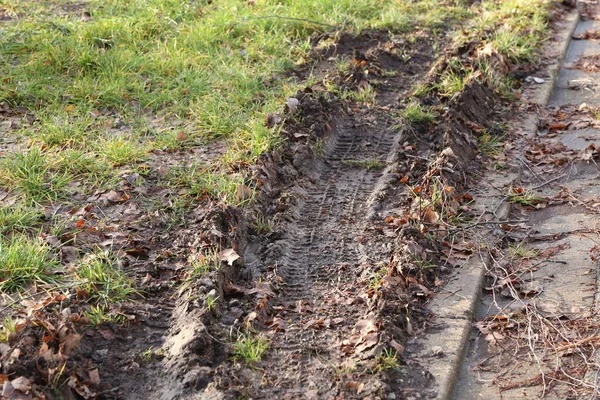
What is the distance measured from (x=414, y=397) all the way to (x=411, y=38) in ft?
16.1

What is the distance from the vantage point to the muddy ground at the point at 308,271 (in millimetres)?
3695

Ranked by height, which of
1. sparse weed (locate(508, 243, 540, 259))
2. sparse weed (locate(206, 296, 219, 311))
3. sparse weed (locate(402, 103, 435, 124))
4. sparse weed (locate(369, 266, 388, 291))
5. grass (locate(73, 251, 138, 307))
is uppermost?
sparse weed (locate(206, 296, 219, 311))

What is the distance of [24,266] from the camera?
4203mm

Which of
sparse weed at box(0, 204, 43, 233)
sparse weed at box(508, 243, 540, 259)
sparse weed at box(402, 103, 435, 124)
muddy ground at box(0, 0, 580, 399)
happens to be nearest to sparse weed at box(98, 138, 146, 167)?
muddy ground at box(0, 0, 580, 399)

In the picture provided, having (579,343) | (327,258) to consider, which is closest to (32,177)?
(327,258)

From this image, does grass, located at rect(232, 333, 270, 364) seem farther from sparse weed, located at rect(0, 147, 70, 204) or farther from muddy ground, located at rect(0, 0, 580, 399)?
sparse weed, located at rect(0, 147, 70, 204)

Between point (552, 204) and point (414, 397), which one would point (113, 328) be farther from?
point (552, 204)

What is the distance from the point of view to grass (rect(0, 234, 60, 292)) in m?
4.16

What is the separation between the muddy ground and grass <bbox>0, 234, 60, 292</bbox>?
0.34m

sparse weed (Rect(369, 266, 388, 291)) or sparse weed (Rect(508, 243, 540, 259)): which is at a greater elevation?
sparse weed (Rect(369, 266, 388, 291))

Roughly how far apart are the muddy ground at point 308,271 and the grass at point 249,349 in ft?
0.09

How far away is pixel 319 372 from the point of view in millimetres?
3791

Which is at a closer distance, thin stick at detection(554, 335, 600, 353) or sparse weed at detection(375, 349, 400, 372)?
sparse weed at detection(375, 349, 400, 372)

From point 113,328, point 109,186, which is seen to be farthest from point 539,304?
point 109,186
